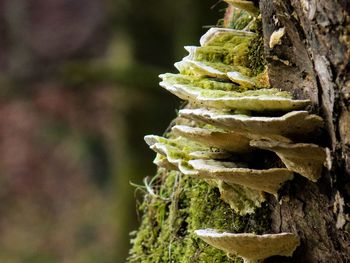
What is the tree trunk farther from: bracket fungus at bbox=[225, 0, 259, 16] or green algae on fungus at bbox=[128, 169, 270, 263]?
bracket fungus at bbox=[225, 0, 259, 16]

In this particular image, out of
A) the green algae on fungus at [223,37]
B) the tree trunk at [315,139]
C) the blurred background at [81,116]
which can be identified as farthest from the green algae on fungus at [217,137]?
the blurred background at [81,116]

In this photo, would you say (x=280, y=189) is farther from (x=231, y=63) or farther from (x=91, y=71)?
(x=91, y=71)

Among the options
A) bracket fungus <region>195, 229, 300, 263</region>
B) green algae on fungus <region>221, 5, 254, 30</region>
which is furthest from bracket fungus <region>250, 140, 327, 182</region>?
green algae on fungus <region>221, 5, 254, 30</region>

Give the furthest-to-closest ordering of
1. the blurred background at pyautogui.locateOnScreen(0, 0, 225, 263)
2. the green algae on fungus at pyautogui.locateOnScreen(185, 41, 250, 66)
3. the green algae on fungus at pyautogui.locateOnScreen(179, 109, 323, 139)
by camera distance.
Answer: the blurred background at pyautogui.locateOnScreen(0, 0, 225, 263), the green algae on fungus at pyautogui.locateOnScreen(185, 41, 250, 66), the green algae on fungus at pyautogui.locateOnScreen(179, 109, 323, 139)

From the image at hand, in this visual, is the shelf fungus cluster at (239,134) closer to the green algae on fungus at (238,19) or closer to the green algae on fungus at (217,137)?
the green algae on fungus at (217,137)

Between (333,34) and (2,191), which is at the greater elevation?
(333,34)

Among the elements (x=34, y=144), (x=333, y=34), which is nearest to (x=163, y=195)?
(x=333, y=34)

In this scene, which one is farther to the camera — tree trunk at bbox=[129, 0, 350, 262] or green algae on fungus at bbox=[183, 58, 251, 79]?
green algae on fungus at bbox=[183, 58, 251, 79]
